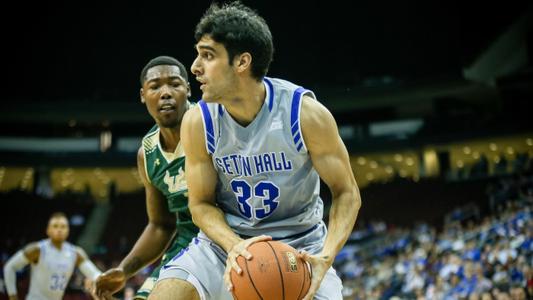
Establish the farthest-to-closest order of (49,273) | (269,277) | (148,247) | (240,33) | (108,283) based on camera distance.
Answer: (49,273)
(148,247)
(108,283)
(240,33)
(269,277)

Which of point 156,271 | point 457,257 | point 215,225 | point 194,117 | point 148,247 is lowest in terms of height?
point 457,257

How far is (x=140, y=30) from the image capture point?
3206cm

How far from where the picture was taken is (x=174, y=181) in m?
4.07

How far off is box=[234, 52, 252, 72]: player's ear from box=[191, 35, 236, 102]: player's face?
35 mm

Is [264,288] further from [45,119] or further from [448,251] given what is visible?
[45,119]

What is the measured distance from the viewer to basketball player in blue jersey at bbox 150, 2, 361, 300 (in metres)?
3.13

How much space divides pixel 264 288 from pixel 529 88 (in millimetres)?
25689

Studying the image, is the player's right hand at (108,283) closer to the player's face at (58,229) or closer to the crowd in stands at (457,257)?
the player's face at (58,229)

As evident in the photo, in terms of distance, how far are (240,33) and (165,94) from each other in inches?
40.7

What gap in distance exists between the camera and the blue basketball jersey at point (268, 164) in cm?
321

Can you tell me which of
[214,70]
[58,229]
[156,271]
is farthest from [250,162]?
[58,229]

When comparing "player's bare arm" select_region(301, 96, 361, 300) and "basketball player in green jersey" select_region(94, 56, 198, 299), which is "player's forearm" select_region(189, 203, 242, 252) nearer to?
"player's bare arm" select_region(301, 96, 361, 300)

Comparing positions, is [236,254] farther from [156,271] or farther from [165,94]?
[165,94]

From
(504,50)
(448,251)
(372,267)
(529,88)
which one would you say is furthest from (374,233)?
(504,50)
